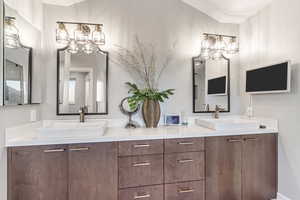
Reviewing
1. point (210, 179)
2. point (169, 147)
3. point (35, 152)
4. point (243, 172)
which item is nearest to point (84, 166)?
point (35, 152)

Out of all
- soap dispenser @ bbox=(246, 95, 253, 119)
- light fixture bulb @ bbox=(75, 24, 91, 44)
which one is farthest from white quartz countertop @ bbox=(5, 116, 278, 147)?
light fixture bulb @ bbox=(75, 24, 91, 44)

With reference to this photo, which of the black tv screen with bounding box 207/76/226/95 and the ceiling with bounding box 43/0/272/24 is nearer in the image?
the ceiling with bounding box 43/0/272/24

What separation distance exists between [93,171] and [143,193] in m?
0.55

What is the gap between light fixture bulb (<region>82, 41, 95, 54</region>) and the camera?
7.72 feet

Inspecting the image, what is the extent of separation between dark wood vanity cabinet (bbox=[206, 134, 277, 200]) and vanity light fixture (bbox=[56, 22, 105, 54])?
180 cm

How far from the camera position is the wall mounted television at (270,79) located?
202 centimetres

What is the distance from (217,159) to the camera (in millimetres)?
2084

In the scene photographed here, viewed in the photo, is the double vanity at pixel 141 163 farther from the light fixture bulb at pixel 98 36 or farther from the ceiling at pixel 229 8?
the ceiling at pixel 229 8

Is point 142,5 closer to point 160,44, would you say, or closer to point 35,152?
point 160,44

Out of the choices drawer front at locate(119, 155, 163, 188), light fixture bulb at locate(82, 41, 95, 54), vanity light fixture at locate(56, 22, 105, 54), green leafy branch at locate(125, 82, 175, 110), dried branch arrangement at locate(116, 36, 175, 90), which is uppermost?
vanity light fixture at locate(56, 22, 105, 54)

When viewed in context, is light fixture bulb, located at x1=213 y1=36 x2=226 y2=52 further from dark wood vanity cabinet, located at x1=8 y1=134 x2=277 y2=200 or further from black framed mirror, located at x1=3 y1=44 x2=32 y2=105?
black framed mirror, located at x1=3 y1=44 x2=32 y2=105

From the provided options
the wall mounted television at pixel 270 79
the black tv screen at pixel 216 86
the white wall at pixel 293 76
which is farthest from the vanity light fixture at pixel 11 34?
the white wall at pixel 293 76

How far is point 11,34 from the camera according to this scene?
167 cm

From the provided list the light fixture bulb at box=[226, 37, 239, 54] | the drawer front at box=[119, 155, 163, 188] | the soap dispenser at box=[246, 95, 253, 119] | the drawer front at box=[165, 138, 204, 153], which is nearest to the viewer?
the drawer front at box=[119, 155, 163, 188]
